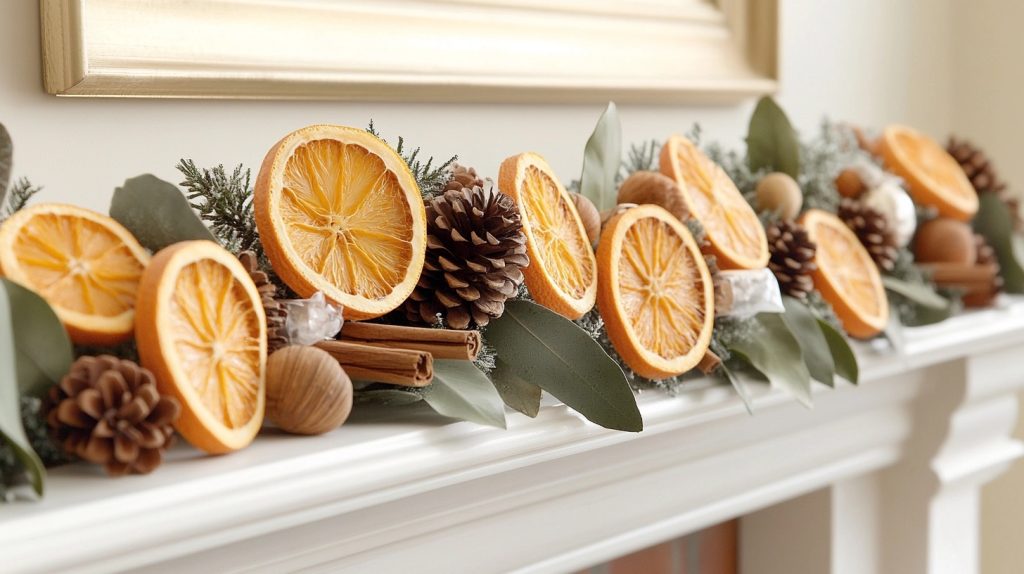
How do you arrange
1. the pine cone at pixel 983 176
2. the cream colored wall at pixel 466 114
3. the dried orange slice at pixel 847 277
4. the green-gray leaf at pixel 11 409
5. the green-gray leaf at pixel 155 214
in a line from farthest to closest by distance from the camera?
the pine cone at pixel 983 176 < the dried orange slice at pixel 847 277 < the cream colored wall at pixel 466 114 < the green-gray leaf at pixel 155 214 < the green-gray leaf at pixel 11 409

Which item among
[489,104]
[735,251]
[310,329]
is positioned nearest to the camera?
[310,329]

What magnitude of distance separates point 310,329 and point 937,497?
2.69 ft

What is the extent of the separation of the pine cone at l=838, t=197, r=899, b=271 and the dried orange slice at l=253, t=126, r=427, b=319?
19.6 inches

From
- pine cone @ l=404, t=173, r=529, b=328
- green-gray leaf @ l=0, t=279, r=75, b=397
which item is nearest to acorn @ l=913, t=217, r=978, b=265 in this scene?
pine cone @ l=404, t=173, r=529, b=328

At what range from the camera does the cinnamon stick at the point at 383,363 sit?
513mm

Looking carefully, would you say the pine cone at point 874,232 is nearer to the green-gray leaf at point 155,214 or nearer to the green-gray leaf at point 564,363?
the green-gray leaf at point 564,363

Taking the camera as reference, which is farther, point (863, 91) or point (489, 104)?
point (863, 91)

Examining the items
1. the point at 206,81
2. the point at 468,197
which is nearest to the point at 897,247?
the point at 468,197

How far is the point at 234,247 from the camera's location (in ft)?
1.81

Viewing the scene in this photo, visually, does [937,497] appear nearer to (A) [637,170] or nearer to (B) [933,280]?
(B) [933,280]

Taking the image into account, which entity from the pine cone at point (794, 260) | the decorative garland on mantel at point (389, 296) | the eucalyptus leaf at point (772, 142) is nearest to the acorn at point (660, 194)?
the decorative garland on mantel at point (389, 296)

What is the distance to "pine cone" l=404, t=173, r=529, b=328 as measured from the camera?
546 mm

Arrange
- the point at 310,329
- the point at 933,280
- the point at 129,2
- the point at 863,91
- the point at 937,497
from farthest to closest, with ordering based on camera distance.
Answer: the point at 863,91 → the point at 937,497 → the point at 933,280 → the point at 129,2 → the point at 310,329

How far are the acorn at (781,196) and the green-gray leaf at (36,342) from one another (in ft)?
1.97
